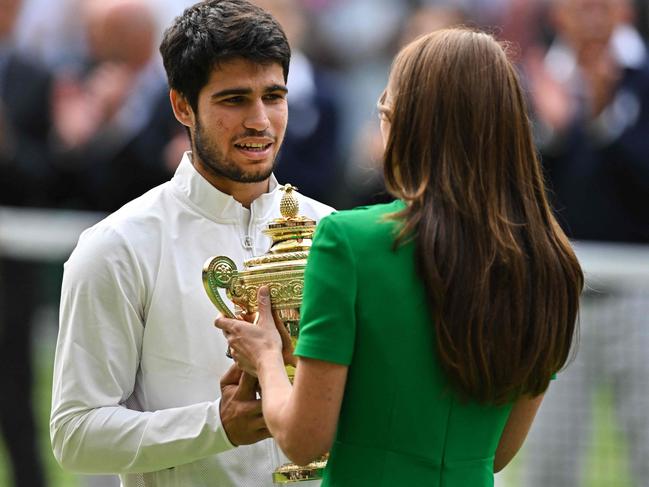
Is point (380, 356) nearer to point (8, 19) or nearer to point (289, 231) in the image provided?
point (289, 231)

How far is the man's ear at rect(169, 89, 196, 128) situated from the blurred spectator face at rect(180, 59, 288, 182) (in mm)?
41

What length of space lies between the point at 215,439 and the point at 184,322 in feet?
0.80

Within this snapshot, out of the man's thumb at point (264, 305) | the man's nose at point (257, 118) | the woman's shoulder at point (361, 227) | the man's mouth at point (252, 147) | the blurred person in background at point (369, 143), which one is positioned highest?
the blurred person in background at point (369, 143)

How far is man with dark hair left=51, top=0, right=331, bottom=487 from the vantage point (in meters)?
2.64

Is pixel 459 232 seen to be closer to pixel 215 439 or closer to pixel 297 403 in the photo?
pixel 297 403

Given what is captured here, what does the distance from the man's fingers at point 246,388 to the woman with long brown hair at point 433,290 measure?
0.52ft

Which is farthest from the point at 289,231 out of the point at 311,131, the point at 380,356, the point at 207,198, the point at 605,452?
the point at 311,131

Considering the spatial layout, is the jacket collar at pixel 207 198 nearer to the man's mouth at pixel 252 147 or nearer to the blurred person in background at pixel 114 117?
the man's mouth at pixel 252 147

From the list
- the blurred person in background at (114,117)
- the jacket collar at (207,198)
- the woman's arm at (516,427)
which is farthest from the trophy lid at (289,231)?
the blurred person in background at (114,117)

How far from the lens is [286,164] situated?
581 cm

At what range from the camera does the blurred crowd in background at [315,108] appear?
5.59 metres

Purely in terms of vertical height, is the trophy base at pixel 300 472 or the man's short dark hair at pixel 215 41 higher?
the man's short dark hair at pixel 215 41


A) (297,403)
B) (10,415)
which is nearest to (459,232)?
(297,403)

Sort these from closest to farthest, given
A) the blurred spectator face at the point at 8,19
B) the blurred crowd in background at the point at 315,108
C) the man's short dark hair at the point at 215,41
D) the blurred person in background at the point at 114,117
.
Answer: the man's short dark hair at the point at 215,41 < the blurred crowd in background at the point at 315,108 < the blurred person in background at the point at 114,117 < the blurred spectator face at the point at 8,19
